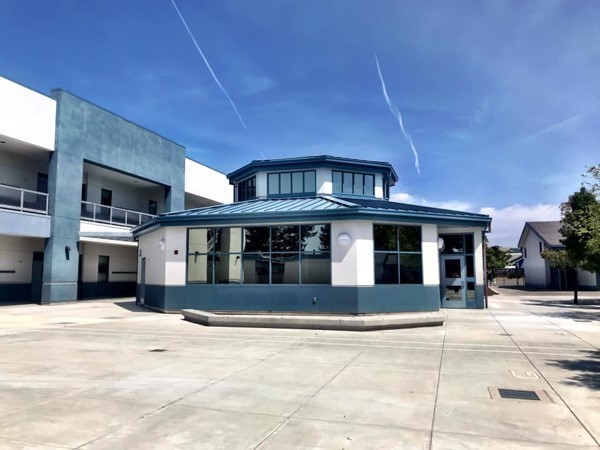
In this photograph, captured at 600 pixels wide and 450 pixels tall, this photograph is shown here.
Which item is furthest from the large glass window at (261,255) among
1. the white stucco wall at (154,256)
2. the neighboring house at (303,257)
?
the white stucco wall at (154,256)

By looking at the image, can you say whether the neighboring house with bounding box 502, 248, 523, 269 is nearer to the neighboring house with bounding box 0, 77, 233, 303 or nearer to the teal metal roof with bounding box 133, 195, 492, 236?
the teal metal roof with bounding box 133, 195, 492, 236

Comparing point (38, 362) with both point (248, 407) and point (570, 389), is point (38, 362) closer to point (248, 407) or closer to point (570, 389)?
point (248, 407)

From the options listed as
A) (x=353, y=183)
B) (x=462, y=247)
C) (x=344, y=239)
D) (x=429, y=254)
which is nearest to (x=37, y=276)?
(x=353, y=183)

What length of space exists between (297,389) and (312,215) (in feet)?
33.7

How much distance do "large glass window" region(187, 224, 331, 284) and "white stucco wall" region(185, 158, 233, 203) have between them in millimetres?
19713

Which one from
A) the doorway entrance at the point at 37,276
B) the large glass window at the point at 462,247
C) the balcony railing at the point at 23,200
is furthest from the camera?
the doorway entrance at the point at 37,276

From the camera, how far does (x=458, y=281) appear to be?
2152 centimetres

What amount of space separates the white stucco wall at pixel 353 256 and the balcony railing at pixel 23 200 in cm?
1646

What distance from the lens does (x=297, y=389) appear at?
7336mm

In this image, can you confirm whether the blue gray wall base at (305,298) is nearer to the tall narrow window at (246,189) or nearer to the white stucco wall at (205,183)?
the tall narrow window at (246,189)

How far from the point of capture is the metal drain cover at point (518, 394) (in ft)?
22.6

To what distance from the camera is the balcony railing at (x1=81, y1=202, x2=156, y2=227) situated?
29.1m

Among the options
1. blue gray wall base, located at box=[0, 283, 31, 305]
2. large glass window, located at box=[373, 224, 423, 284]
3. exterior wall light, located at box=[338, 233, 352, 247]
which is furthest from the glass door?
blue gray wall base, located at box=[0, 283, 31, 305]

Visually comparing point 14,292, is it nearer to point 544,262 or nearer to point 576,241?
point 576,241
